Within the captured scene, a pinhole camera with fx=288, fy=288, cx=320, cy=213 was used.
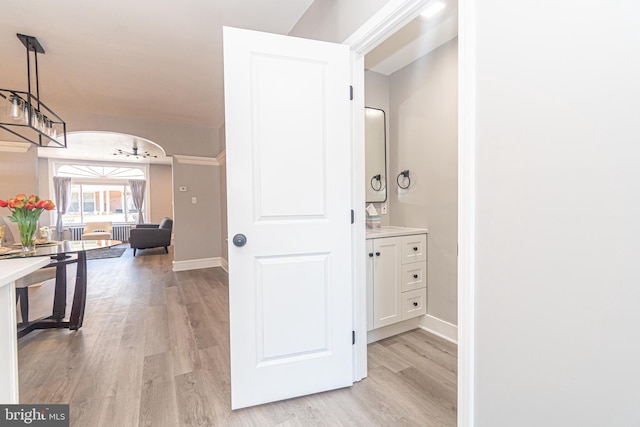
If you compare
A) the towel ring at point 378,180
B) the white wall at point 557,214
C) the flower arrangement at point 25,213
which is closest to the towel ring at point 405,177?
the towel ring at point 378,180

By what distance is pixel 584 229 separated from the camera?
30.9 inches

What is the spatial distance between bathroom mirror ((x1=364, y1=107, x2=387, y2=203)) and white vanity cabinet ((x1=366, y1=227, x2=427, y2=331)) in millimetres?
576

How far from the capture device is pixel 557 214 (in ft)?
2.75

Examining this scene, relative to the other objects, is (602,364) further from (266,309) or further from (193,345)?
(193,345)

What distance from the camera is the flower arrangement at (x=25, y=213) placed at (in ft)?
7.10

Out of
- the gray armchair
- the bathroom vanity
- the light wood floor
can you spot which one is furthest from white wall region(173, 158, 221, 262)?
the bathroom vanity

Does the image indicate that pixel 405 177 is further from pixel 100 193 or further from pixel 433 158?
pixel 100 193

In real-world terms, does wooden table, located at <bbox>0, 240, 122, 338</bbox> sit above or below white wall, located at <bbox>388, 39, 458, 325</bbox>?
below

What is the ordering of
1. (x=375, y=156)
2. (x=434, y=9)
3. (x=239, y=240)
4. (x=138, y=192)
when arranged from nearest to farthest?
(x=239, y=240) → (x=434, y=9) → (x=375, y=156) → (x=138, y=192)

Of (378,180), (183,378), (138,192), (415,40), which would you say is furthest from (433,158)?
(138,192)

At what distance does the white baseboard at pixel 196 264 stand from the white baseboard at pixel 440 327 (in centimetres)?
402

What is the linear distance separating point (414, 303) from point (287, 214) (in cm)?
156

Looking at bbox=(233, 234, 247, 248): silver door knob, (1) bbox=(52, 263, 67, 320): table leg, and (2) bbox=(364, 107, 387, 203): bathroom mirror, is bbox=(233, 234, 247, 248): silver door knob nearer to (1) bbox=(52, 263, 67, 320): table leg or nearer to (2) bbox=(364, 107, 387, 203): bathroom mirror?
(2) bbox=(364, 107, 387, 203): bathroom mirror

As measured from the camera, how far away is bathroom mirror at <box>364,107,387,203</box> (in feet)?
9.34
